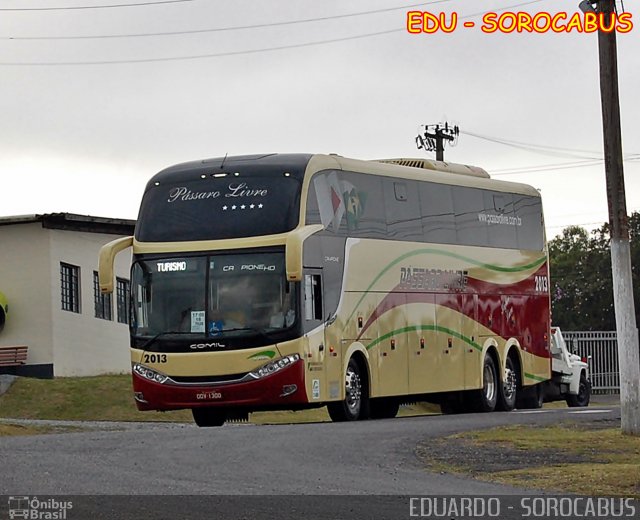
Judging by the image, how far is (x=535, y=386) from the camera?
34.9 m

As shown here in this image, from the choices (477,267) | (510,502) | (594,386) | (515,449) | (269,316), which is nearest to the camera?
(510,502)

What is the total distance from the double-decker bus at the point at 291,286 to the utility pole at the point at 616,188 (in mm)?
5083

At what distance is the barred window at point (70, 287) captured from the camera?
4359 cm

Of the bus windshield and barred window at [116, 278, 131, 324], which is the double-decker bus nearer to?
the bus windshield

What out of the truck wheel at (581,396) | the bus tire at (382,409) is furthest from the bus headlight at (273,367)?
the truck wheel at (581,396)

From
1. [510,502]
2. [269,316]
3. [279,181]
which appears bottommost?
[510,502]

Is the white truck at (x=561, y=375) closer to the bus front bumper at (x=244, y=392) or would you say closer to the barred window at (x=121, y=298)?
the bus front bumper at (x=244, y=392)

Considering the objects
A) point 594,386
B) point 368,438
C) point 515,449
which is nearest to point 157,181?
point 368,438

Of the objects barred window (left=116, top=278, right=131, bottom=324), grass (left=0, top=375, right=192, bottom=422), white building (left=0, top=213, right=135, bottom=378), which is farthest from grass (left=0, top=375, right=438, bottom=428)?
barred window (left=116, top=278, right=131, bottom=324)

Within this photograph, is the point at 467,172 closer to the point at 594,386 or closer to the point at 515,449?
the point at 515,449

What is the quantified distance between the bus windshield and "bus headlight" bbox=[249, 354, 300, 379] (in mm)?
513

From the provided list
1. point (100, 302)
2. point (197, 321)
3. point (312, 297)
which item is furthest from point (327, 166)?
point (100, 302)

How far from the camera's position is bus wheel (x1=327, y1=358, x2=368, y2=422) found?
2659 centimetres

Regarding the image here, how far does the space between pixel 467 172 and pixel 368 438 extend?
41.9 feet
